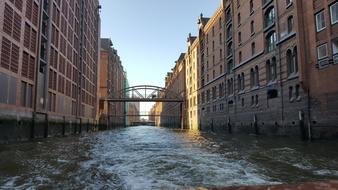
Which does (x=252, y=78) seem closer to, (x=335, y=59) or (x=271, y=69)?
(x=271, y=69)

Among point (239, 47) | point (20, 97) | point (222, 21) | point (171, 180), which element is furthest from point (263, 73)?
point (171, 180)

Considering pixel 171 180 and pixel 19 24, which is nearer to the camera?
pixel 171 180

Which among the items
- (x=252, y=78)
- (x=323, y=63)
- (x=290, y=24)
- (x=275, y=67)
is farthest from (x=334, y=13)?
(x=252, y=78)

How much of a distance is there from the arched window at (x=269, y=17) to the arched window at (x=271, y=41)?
0.99m

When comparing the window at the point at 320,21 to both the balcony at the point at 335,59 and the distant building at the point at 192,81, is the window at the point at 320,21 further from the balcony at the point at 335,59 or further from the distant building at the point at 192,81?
the distant building at the point at 192,81

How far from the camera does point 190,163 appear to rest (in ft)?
38.7

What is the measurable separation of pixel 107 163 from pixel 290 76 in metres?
20.1

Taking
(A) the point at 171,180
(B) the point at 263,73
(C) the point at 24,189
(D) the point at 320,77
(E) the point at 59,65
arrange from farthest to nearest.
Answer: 1. (E) the point at 59,65
2. (B) the point at 263,73
3. (D) the point at 320,77
4. (A) the point at 171,180
5. (C) the point at 24,189

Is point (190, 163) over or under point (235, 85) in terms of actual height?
under

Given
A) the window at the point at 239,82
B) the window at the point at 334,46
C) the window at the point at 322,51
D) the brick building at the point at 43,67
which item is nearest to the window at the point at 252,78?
the window at the point at 239,82

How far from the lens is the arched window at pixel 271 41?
105 feet

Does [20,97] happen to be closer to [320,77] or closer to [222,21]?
[320,77]

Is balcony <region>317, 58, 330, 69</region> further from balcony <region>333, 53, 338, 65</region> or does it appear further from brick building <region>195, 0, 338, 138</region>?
balcony <region>333, 53, 338, 65</region>

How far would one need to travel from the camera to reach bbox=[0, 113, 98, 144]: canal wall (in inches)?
896
